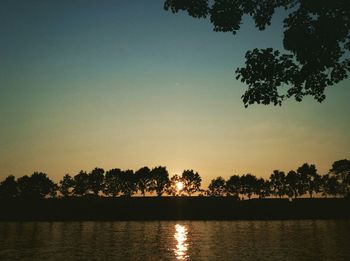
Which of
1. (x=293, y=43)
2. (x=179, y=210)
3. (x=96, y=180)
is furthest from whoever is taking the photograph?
(x=96, y=180)

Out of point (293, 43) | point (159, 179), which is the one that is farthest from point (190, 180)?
point (293, 43)

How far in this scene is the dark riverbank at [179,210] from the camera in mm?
132750

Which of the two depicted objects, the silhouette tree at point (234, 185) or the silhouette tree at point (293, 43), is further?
the silhouette tree at point (234, 185)

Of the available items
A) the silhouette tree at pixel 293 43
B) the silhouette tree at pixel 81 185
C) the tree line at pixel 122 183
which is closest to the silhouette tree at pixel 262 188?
the tree line at pixel 122 183

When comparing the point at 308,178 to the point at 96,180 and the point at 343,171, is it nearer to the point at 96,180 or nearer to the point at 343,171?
the point at 343,171

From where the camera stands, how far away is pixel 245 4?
1634cm

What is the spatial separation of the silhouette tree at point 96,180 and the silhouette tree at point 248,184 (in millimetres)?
74433

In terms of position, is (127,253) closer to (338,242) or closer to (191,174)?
(338,242)

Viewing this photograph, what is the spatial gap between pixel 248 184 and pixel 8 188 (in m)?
123

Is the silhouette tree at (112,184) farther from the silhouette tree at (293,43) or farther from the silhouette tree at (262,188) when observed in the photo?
the silhouette tree at (293,43)

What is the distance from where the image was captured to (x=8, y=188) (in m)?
185

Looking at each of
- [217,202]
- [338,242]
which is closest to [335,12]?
[338,242]

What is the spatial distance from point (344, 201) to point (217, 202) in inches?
1864

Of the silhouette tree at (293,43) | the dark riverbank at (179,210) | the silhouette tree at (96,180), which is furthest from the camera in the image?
the silhouette tree at (96,180)
